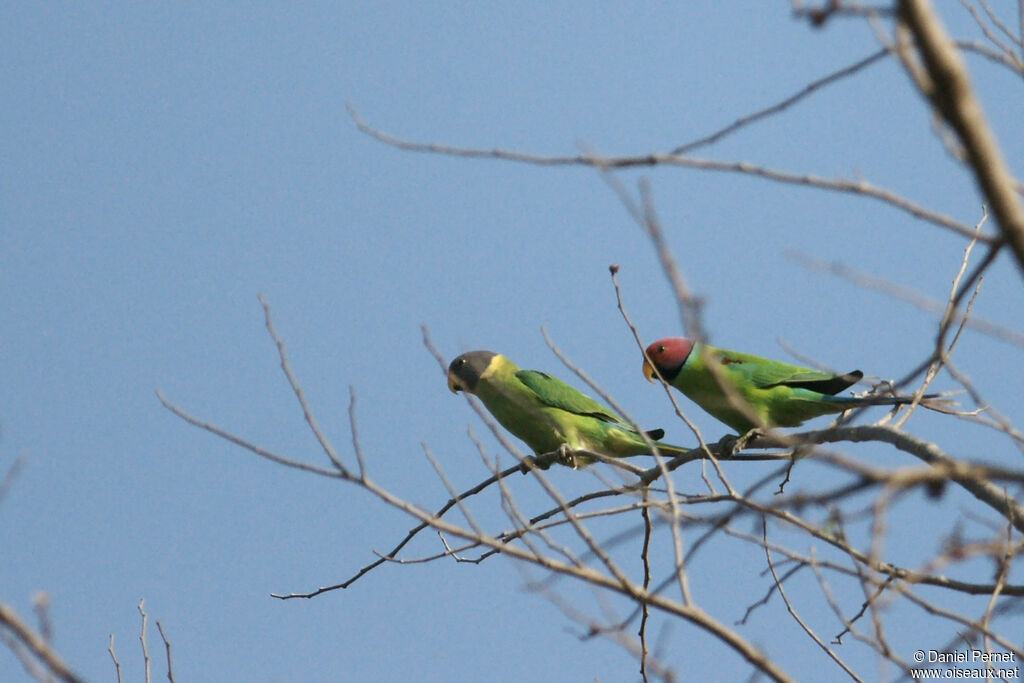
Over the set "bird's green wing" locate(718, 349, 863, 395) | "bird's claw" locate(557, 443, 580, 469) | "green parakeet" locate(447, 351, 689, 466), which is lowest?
"bird's claw" locate(557, 443, 580, 469)

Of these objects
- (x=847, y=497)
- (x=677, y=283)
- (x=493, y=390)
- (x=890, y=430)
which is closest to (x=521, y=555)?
(x=677, y=283)

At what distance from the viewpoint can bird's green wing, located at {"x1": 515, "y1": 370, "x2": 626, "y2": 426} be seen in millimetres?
6734

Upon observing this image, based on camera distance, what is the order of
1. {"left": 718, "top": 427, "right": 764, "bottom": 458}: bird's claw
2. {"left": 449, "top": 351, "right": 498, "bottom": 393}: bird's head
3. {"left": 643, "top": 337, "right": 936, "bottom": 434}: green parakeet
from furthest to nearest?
{"left": 449, "top": 351, "right": 498, "bottom": 393}: bird's head, {"left": 643, "top": 337, "right": 936, "bottom": 434}: green parakeet, {"left": 718, "top": 427, "right": 764, "bottom": 458}: bird's claw

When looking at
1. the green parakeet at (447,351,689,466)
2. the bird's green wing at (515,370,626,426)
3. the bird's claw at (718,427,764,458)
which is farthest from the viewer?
the bird's green wing at (515,370,626,426)

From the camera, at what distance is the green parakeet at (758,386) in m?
5.34

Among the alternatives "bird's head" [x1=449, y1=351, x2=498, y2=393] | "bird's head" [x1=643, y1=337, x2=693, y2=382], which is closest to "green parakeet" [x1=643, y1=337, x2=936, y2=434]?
"bird's head" [x1=643, y1=337, x2=693, y2=382]

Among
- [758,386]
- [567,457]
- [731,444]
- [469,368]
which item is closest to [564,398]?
[567,457]

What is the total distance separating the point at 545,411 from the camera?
21.8ft

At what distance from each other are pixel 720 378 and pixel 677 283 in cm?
23

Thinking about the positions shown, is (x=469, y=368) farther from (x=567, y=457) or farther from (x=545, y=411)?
(x=567, y=457)

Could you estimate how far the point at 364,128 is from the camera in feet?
8.55

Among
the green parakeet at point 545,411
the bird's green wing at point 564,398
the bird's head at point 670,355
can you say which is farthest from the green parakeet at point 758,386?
the bird's green wing at point 564,398

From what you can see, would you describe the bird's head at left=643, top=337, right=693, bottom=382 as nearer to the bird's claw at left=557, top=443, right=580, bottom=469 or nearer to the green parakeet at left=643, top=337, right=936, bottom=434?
the green parakeet at left=643, top=337, right=936, bottom=434

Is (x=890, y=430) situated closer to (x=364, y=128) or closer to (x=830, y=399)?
(x=830, y=399)
